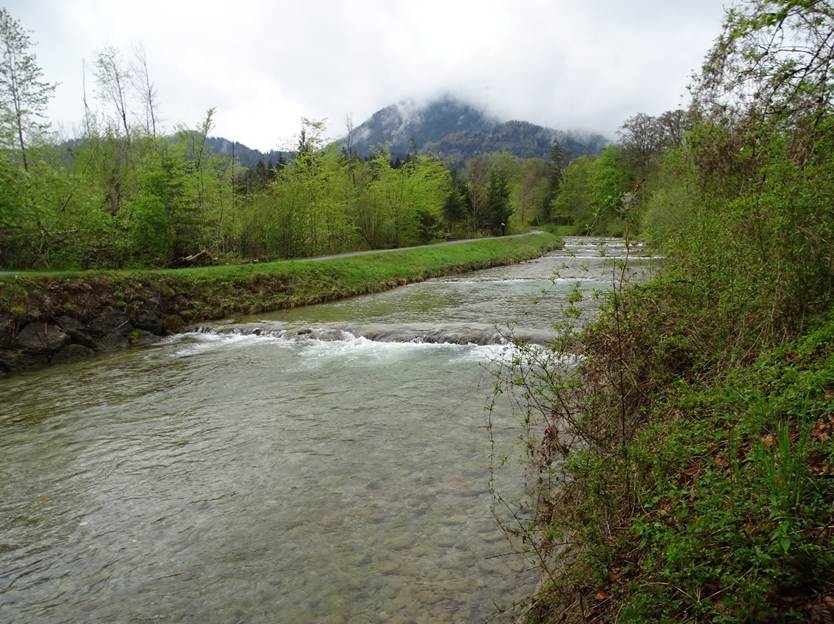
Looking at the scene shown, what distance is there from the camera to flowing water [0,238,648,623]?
4.12 m

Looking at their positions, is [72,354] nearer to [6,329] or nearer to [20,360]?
[20,360]

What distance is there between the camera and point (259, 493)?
581cm

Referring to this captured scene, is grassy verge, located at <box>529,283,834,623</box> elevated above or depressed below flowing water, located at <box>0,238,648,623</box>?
above

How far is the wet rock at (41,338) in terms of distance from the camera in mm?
12922

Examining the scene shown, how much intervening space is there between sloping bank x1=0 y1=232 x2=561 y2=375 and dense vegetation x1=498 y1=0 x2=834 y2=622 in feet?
43.5

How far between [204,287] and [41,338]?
6248mm

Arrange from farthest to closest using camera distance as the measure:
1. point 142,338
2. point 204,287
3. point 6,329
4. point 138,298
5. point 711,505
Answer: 1. point 204,287
2. point 138,298
3. point 142,338
4. point 6,329
5. point 711,505

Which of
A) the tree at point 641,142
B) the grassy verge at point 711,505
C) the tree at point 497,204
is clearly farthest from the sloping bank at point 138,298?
the tree at point 641,142

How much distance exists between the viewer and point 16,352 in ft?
41.6

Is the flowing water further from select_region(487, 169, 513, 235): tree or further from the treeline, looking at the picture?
select_region(487, 169, 513, 235): tree

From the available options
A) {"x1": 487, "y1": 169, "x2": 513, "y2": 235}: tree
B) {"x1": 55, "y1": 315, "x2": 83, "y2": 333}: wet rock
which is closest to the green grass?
{"x1": 55, "y1": 315, "x2": 83, "y2": 333}: wet rock

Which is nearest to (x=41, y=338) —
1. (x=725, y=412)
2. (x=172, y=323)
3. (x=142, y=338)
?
(x=142, y=338)

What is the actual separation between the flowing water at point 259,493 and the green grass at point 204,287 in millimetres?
3101

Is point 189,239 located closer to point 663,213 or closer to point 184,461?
point 184,461
